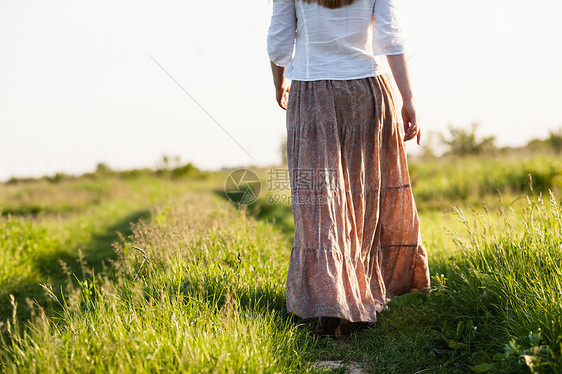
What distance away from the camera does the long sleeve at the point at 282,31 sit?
114 inches

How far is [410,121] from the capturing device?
3020mm

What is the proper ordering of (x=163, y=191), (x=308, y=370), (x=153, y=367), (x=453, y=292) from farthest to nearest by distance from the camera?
(x=163, y=191) → (x=453, y=292) → (x=308, y=370) → (x=153, y=367)

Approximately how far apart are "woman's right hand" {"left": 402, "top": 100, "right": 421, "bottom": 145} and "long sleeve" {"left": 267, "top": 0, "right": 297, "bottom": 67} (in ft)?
2.81

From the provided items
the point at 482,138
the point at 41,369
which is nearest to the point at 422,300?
the point at 41,369

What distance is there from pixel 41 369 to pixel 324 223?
167 cm

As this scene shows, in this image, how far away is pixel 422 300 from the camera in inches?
129

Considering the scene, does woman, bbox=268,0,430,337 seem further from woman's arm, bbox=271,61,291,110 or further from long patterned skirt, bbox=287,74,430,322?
woman's arm, bbox=271,61,291,110

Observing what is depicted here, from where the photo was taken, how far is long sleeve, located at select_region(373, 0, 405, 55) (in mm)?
2803

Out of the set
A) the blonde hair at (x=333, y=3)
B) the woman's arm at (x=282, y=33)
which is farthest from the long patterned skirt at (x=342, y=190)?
the blonde hair at (x=333, y=3)

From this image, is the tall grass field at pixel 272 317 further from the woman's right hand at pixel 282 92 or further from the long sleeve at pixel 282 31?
the long sleeve at pixel 282 31

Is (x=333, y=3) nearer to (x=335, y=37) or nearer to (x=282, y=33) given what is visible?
(x=335, y=37)

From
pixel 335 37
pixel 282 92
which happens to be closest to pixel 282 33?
pixel 335 37

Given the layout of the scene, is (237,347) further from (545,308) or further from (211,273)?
(545,308)

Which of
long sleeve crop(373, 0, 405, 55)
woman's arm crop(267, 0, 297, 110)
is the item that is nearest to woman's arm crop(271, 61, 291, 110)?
woman's arm crop(267, 0, 297, 110)
